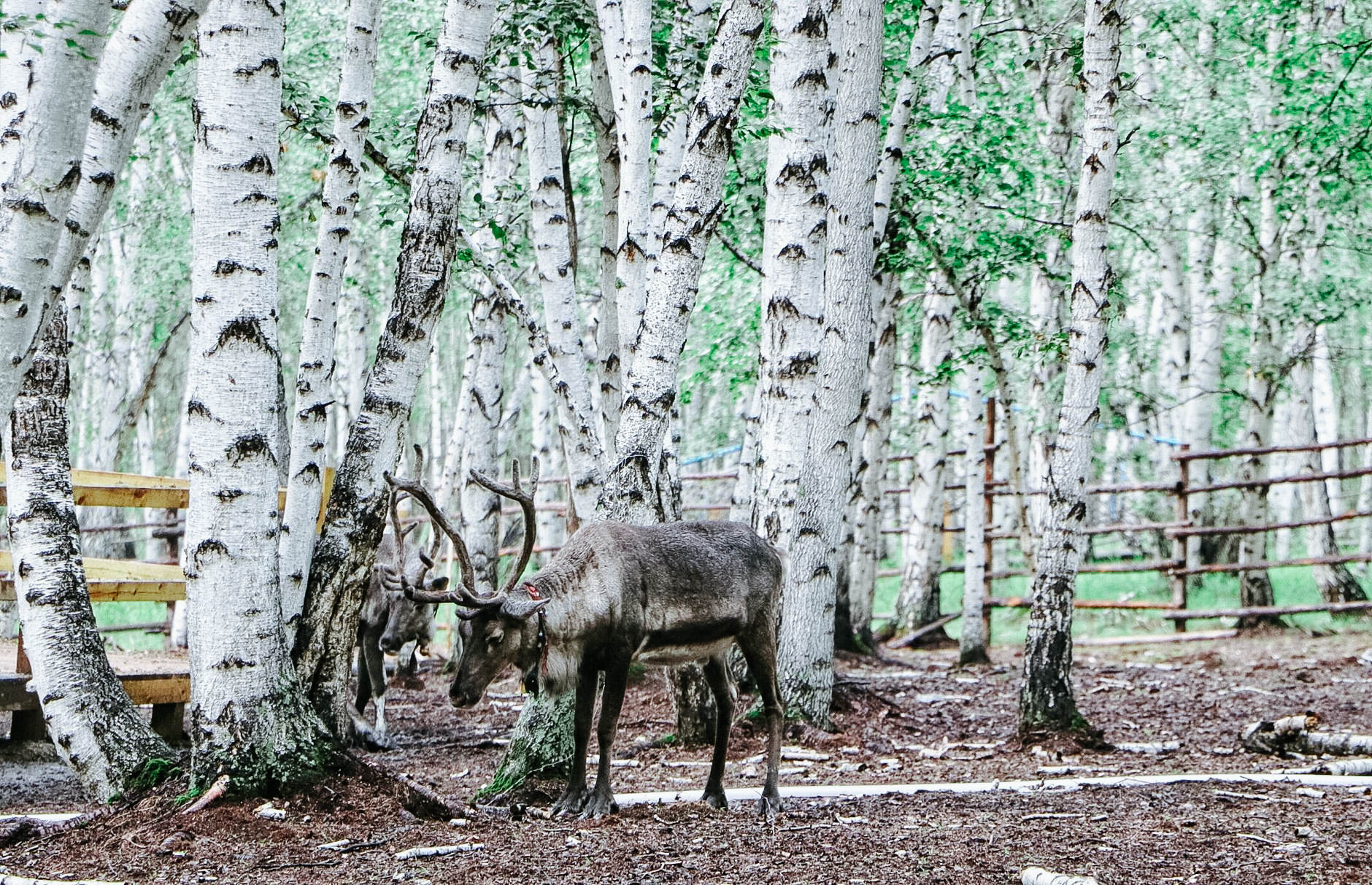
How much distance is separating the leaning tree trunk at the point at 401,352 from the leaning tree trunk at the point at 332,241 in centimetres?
117

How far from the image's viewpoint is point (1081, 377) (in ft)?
25.7

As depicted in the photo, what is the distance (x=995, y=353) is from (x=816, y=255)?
5.19 meters

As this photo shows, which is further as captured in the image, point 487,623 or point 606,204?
point 606,204

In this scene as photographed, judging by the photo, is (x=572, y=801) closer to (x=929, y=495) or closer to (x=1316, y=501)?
(x=929, y=495)

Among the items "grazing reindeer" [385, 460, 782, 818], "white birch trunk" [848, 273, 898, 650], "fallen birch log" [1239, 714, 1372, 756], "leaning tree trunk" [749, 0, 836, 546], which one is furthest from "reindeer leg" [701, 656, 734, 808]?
"white birch trunk" [848, 273, 898, 650]

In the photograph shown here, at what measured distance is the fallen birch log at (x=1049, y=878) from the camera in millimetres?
4336

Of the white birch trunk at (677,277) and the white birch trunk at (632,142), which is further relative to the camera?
the white birch trunk at (632,142)

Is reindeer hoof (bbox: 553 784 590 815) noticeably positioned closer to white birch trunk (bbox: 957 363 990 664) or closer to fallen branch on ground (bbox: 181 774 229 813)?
fallen branch on ground (bbox: 181 774 229 813)

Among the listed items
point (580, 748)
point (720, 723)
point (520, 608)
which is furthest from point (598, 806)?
point (520, 608)

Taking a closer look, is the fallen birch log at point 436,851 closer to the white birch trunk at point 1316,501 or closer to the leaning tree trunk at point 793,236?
the leaning tree trunk at point 793,236

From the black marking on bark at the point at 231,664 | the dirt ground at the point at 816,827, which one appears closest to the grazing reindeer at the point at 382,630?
the dirt ground at the point at 816,827

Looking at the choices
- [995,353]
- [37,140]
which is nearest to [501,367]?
[995,353]

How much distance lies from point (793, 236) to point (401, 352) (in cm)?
257

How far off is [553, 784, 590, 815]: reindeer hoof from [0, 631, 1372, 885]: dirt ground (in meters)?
0.12
